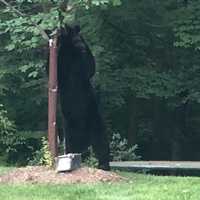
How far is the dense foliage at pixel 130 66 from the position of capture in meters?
15.5

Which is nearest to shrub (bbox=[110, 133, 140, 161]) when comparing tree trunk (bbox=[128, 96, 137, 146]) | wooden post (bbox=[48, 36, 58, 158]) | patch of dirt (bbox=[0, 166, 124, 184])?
tree trunk (bbox=[128, 96, 137, 146])

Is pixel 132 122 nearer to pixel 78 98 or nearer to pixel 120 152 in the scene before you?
pixel 120 152

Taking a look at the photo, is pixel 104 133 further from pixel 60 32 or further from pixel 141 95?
pixel 141 95

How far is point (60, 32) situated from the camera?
10328 millimetres

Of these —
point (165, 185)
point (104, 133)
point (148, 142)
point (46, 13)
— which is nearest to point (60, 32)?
point (46, 13)

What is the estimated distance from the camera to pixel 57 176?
900cm

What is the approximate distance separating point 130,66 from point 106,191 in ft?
30.4

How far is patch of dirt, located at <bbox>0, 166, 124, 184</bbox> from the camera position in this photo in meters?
8.84

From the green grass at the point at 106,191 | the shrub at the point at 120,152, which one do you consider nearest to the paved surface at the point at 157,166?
the shrub at the point at 120,152

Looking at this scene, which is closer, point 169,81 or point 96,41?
point 96,41

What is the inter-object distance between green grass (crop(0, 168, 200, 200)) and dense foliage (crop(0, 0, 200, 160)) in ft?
21.3

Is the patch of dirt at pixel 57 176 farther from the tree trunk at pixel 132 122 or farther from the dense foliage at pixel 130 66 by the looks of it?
the tree trunk at pixel 132 122

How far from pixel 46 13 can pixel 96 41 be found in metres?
5.60

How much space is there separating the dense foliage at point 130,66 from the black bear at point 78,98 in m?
3.52
